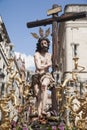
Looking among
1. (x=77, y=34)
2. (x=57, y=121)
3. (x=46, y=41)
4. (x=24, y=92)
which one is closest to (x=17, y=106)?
(x=24, y=92)

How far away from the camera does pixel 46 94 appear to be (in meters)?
11.3

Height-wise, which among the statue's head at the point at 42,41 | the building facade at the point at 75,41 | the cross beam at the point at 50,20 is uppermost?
the building facade at the point at 75,41

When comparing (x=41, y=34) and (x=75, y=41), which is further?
(x=75, y=41)

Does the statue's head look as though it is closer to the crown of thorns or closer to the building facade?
the crown of thorns

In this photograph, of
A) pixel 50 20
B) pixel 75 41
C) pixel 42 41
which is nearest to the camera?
pixel 42 41

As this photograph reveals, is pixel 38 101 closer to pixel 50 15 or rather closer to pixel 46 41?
pixel 46 41

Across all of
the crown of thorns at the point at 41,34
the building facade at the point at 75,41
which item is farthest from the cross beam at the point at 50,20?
the building facade at the point at 75,41

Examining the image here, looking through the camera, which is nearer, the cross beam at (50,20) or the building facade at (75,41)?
the cross beam at (50,20)

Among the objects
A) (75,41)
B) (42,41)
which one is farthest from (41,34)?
(75,41)

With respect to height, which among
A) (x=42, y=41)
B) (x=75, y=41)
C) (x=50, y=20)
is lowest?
(x=42, y=41)

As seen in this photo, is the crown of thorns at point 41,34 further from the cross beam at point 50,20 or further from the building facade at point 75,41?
the building facade at point 75,41

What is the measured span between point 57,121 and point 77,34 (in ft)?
Answer: 102

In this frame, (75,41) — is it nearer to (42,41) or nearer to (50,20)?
(50,20)

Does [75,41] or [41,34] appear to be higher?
[75,41]
